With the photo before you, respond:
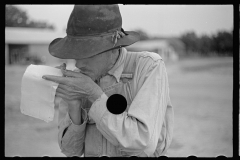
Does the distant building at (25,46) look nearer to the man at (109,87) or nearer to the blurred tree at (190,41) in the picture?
the man at (109,87)

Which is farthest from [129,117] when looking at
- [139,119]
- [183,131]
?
[183,131]

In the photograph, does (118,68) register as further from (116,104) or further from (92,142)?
(92,142)

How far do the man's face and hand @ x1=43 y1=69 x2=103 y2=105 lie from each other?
70 millimetres

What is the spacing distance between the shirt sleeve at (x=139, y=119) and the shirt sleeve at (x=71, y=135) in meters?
0.21

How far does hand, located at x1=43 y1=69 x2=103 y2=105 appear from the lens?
145 centimetres

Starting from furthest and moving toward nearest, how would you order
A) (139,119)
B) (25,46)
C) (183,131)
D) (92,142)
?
(25,46)
(183,131)
(92,142)
(139,119)

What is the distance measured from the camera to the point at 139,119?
1.41 m

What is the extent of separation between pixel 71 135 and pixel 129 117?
42cm

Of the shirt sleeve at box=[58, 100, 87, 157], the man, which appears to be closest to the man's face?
the man

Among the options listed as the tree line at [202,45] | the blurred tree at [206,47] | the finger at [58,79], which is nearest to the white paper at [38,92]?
the finger at [58,79]

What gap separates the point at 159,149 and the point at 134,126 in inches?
13.0

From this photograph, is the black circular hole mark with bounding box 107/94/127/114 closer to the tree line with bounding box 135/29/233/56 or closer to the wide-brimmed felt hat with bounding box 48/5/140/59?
the wide-brimmed felt hat with bounding box 48/5/140/59

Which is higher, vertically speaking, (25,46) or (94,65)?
(25,46)
